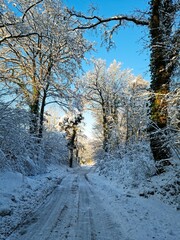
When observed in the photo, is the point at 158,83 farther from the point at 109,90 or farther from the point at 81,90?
the point at 109,90

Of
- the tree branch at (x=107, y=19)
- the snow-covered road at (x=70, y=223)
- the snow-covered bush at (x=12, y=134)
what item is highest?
the tree branch at (x=107, y=19)

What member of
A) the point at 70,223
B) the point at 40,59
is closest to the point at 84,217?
the point at 70,223

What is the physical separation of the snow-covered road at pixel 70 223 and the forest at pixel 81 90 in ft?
5.93

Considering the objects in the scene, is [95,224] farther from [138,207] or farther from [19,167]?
[19,167]

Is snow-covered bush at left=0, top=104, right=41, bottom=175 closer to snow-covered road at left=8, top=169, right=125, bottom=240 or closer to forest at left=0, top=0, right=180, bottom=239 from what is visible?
forest at left=0, top=0, right=180, bottom=239

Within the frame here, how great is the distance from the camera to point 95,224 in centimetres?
418

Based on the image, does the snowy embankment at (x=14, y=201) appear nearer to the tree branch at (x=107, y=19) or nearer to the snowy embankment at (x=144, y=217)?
the snowy embankment at (x=144, y=217)

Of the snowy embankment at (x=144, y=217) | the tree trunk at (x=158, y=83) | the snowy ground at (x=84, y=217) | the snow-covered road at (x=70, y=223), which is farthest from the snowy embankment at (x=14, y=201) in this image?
the tree trunk at (x=158, y=83)

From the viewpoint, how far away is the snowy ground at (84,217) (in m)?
3.68

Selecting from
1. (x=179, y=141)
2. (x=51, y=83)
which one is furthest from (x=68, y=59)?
(x=179, y=141)

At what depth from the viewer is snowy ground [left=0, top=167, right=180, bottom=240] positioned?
3.68 m

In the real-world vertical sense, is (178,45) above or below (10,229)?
above

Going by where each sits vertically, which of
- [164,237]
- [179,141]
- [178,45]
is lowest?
[164,237]

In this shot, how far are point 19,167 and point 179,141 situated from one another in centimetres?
661
